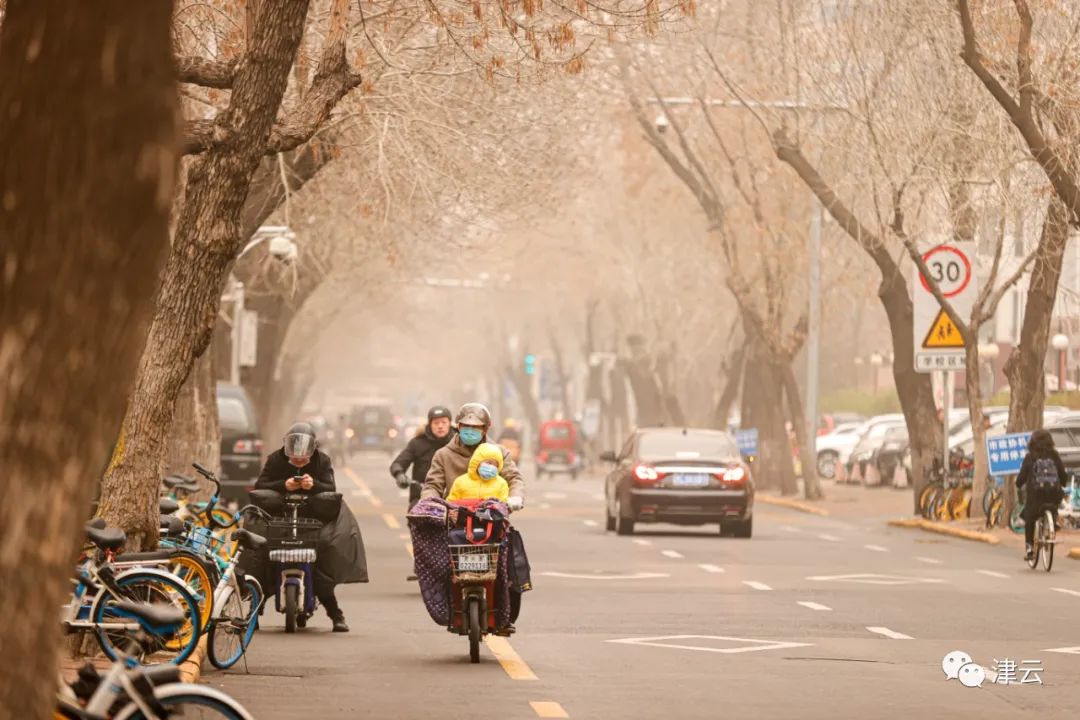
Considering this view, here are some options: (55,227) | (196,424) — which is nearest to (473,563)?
(55,227)

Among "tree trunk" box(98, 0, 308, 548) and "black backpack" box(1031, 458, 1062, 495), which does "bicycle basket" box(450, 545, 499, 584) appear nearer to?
"tree trunk" box(98, 0, 308, 548)

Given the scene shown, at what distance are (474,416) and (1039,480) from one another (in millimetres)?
11318

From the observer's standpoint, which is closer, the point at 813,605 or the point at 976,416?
the point at 813,605

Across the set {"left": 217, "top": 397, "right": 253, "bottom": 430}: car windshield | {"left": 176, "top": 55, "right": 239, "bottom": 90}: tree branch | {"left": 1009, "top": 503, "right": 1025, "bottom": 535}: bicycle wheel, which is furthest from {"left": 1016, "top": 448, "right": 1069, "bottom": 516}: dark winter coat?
{"left": 217, "top": 397, "right": 253, "bottom": 430}: car windshield

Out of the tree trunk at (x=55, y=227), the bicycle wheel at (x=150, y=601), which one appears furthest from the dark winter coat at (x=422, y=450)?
the tree trunk at (x=55, y=227)

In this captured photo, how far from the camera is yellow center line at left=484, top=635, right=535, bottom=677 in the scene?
1341cm

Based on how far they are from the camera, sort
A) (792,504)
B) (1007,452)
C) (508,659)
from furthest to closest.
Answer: (792,504) < (1007,452) < (508,659)

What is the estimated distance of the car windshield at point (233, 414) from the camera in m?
34.3

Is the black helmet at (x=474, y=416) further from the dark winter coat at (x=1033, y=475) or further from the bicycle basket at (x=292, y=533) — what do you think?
the dark winter coat at (x=1033, y=475)

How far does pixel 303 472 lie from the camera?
16.0 meters

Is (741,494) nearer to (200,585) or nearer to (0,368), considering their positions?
(200,585)

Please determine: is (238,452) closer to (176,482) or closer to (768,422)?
(176,482)

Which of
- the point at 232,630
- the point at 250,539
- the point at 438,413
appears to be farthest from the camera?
the point at 438,413

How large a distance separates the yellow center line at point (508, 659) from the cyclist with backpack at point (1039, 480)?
403 inches
